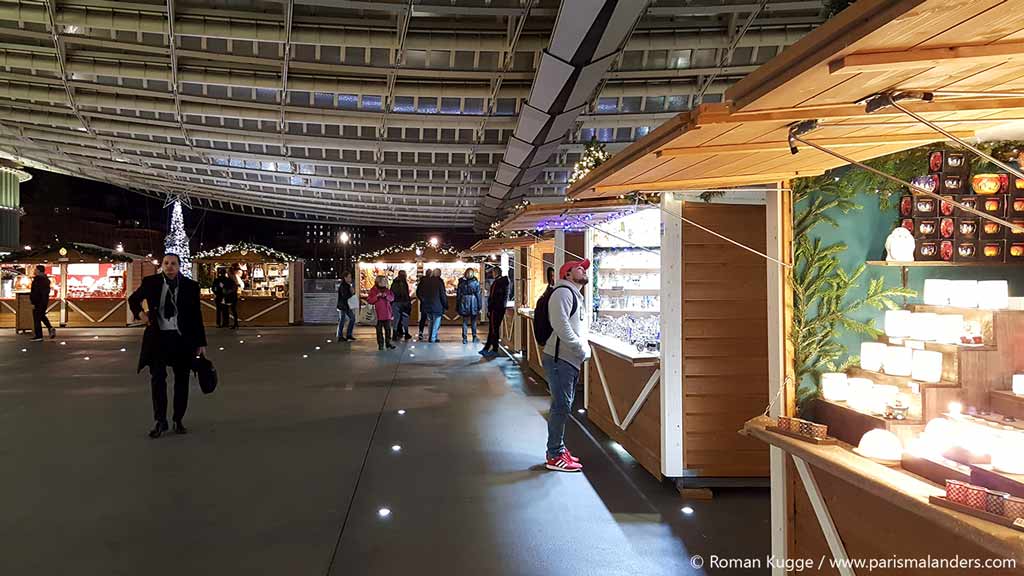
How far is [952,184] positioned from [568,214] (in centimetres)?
315

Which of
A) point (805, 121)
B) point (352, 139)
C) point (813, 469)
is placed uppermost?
point (352, 139)

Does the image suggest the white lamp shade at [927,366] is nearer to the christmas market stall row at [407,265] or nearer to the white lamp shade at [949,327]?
the white lamp shade at [949,327]

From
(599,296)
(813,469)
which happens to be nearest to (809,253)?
(813,469)

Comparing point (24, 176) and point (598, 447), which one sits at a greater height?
point (24, 176)

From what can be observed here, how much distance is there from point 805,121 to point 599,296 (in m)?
5.05

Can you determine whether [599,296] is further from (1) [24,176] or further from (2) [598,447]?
(1) [24,176]

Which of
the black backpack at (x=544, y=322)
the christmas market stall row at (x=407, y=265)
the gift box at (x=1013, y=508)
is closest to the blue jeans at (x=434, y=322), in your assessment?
the christmas market stall row at (x=407, y=265)

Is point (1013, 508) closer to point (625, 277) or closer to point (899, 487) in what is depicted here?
point (899, 487)

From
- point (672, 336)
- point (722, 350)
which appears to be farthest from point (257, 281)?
point (722, 350)

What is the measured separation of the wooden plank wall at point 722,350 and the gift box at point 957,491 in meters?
2.34

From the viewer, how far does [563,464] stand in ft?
14.9

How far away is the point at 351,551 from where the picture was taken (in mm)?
3195

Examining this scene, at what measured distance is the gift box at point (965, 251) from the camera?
Answer: 320 cm

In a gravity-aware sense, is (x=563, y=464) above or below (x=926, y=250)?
below
